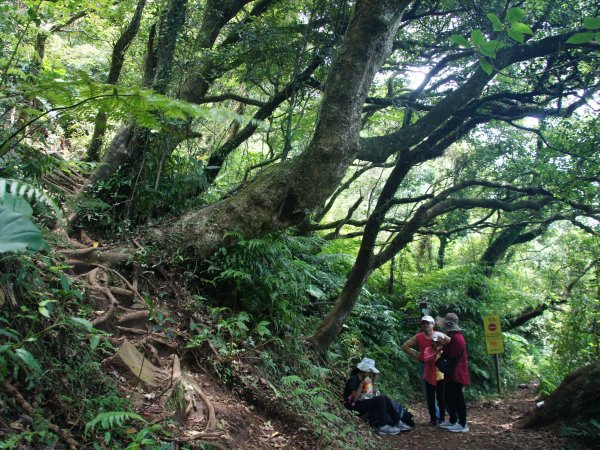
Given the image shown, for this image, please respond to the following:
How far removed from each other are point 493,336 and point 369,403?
4865mm

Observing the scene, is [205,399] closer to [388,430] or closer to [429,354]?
[388,430]

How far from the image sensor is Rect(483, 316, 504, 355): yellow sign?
35.2 feet

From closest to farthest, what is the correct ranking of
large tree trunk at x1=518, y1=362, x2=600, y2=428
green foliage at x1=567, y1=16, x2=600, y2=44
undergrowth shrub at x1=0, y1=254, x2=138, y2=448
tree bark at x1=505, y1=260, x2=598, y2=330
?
green foliage at x1=567, y1=16, x2=600, y2=44 → undergrowth shrub at x1=0, y1=254, x2=138, y2=448 → large tree trunk at x1=518, y1=362, x2=600, y2=428 → tree bark at x1=505, y1=260, x2=598, y2=330

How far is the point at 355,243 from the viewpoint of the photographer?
511 inches

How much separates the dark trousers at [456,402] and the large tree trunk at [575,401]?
1.22 meters

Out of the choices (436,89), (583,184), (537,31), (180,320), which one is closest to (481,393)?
(583,184)

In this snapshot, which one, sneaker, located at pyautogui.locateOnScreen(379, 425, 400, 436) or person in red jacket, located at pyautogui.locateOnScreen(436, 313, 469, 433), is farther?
person in red jacket, located at pyautogui.locateOnScreen(436, 313, 469, 433)

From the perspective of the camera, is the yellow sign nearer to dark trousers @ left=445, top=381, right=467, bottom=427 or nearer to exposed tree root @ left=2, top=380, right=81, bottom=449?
dark trousers @ left=445, top=381, right=467, bottom=427

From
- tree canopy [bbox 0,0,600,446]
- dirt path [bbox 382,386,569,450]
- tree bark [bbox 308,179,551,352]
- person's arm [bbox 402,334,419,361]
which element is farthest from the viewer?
tree bark [bbox 308,179,551,352]

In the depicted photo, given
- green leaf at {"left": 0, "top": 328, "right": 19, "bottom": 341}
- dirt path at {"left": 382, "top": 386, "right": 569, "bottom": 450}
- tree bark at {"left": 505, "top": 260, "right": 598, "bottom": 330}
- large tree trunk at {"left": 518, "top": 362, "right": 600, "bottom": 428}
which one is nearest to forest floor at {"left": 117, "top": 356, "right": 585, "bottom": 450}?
dirt path at {"left": 382, "top": 386, "right": 569, "bottom": 450}

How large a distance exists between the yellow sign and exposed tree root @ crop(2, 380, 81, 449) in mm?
9806

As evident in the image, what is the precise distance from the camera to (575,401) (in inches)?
279

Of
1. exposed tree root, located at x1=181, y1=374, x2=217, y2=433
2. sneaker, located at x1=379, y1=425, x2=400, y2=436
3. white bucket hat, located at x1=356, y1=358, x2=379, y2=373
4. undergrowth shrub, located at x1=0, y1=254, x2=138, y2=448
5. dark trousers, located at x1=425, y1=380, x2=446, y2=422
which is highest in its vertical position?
undergrowth shrub, located at x1=0, y1=254, x2=138, y2=448

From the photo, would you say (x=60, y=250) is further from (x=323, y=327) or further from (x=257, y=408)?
(x=323, y=327)
